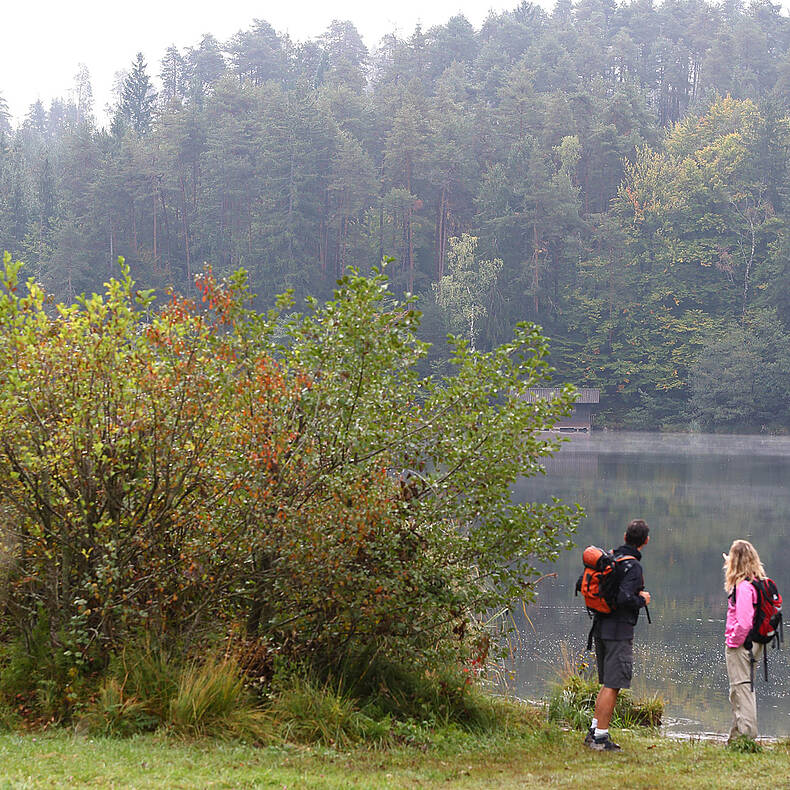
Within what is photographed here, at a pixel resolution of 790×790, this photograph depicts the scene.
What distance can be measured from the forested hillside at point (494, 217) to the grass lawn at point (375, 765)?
60.1 meters

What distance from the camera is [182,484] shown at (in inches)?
306

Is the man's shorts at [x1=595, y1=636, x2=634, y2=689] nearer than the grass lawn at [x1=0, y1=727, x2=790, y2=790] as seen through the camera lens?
No

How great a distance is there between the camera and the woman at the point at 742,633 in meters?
7.56

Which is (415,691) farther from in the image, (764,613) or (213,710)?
(764,613)

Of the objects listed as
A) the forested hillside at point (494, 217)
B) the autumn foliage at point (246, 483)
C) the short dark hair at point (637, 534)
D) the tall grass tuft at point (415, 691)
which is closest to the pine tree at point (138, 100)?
the forested hillside at point (494, 217)

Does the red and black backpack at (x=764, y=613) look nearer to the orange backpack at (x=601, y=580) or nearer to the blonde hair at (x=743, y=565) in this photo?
the blonde hair at (x=743, y=565)

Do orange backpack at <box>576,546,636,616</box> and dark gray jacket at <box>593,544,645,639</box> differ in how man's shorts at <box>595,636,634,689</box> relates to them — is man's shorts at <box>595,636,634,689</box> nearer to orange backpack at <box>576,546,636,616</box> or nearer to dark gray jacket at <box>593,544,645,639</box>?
dark gray jacket at <box>593,544,645,639</box>

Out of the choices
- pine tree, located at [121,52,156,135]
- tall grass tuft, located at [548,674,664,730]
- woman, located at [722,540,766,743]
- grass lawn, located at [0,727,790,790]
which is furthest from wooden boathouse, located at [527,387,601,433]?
grass lawn, located at [0,727,790,790]

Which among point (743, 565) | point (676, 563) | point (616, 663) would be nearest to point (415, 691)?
point (616, 663)

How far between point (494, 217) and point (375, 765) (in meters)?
70.7

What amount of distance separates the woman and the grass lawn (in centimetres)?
29

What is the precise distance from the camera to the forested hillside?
70.9 metres

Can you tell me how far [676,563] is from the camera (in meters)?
21.3

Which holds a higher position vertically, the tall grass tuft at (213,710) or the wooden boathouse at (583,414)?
the wooden boathouse at (583,414)
